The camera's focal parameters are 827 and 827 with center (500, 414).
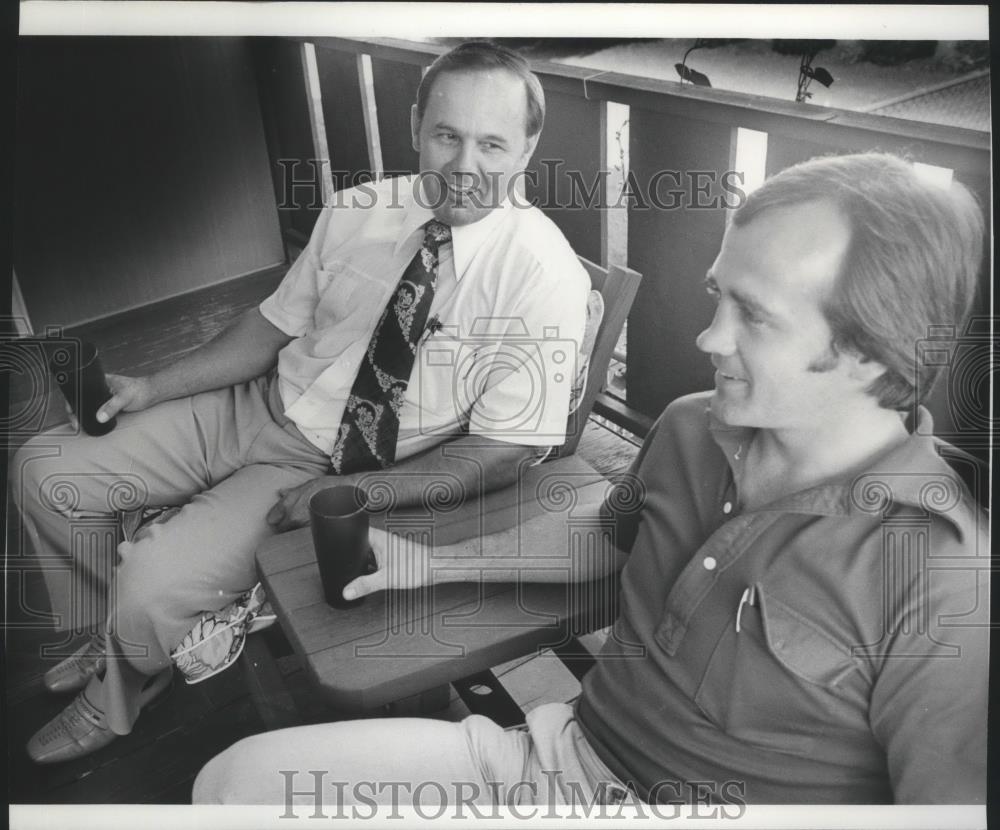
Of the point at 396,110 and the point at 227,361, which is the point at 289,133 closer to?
the point at 396,110

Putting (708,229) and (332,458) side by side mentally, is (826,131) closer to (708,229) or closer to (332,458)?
(708,229)

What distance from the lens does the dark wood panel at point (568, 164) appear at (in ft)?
4.44

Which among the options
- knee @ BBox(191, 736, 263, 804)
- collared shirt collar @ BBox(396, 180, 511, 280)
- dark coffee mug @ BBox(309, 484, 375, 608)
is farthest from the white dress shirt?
knee @ BBox(191, 736, 263, 804)

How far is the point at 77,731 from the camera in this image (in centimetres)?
147

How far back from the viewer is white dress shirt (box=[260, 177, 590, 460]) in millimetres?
1393


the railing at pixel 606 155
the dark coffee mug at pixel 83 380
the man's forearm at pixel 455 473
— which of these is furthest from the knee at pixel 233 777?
the railing at pixel 606 155

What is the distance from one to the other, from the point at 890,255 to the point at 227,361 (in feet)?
3.69

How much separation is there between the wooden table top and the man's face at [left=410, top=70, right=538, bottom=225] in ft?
1.83

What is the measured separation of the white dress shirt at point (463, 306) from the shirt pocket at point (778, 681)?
46 cm

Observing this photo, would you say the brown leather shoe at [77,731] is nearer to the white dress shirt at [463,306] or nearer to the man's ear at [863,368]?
the white dress shirt at [463,306]

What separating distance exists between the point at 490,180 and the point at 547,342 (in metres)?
0.29

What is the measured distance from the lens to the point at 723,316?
120 cm

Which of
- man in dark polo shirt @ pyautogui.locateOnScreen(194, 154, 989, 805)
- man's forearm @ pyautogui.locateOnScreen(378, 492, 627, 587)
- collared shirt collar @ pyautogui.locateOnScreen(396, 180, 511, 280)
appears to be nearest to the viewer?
man in dark polo shirt @ pyautogui.locateOnScreen(194, 154, 989, 805)

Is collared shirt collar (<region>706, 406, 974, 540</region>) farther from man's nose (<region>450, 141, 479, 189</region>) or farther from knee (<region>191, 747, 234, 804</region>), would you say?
knee (<region>191, 747, 234, 804</region>)
